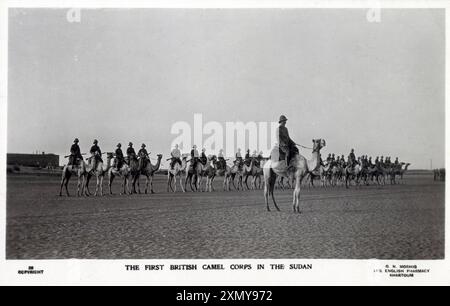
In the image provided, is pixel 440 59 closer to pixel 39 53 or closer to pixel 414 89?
pixel 414 89

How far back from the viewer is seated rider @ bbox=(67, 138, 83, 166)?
15.9 m

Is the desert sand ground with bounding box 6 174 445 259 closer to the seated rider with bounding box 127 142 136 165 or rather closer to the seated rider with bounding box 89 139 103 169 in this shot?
the seated rider with bounding box 89 139 103 169

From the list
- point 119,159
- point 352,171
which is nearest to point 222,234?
point 119,159

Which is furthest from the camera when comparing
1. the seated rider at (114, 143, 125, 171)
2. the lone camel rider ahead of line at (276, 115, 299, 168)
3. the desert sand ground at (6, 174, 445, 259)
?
the seated rider at (114, 143, 125, 171)

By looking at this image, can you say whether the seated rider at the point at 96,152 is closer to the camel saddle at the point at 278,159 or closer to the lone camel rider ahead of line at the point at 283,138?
the camel saddle at the point at 278,159

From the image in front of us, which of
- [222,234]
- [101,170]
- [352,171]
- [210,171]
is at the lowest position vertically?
[222,234]

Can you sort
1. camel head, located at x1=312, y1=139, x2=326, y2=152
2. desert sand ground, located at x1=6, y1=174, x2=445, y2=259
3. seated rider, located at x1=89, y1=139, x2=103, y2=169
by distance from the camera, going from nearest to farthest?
desert sand ground, located at x1=6, y1=174, x2=445, y2=259
camel head, located at x1=312, y1=139, x2=326, y2=152
seated rider, located at x1=89, y1=139, x2=103, y2=169

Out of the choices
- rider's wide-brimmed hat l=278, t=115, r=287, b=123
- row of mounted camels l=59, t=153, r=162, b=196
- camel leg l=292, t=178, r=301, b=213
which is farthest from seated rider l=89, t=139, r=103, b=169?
camel leg l=292, t=178, r=301, b=213

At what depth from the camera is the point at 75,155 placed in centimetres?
1673

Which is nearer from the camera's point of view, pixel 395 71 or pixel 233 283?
pixel 233 283

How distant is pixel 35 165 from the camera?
1886 cm

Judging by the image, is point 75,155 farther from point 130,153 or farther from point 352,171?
point 352,171

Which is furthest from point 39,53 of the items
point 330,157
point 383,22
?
point 330,157
